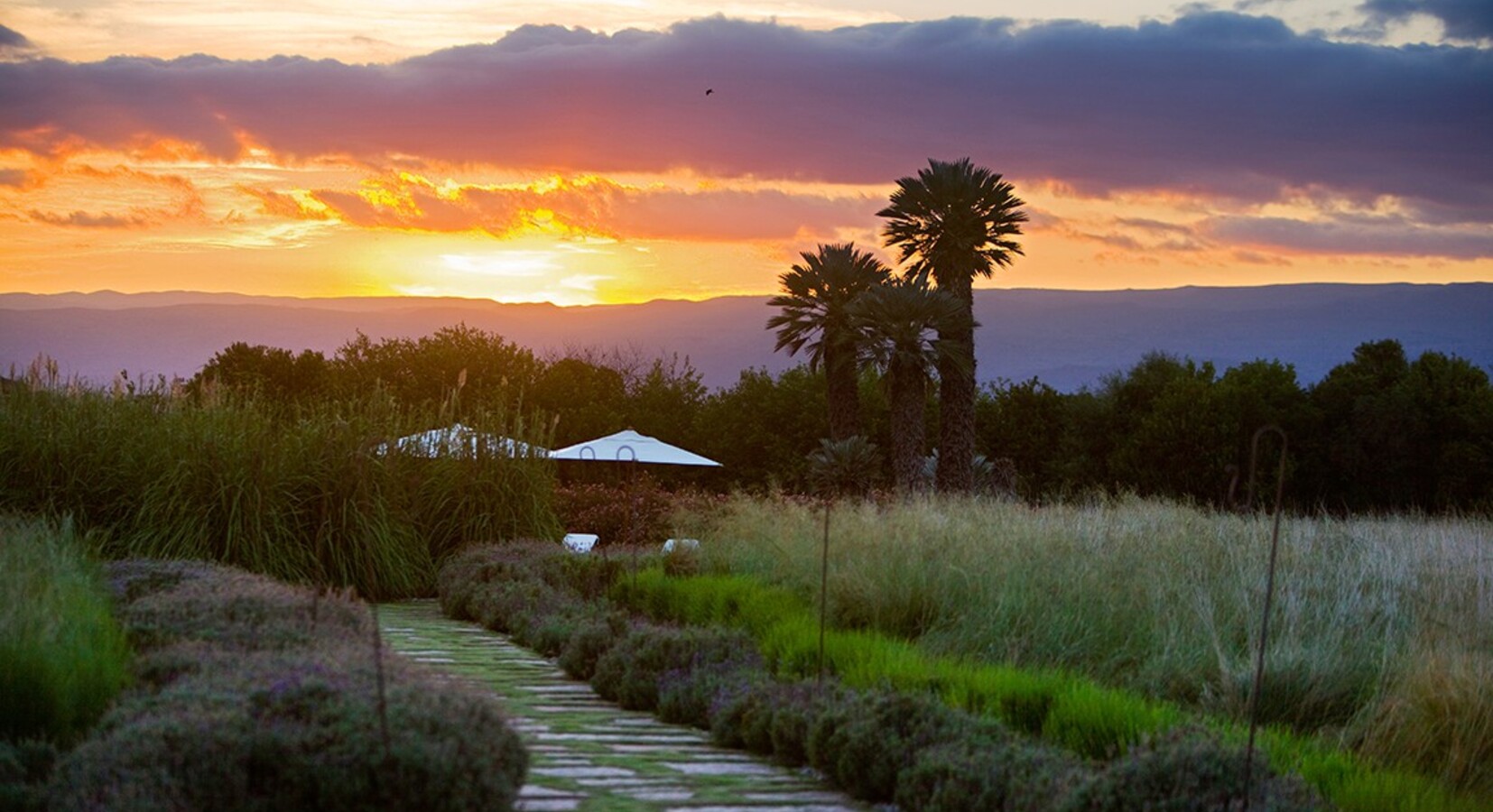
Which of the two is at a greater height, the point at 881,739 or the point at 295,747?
the point at 295,747

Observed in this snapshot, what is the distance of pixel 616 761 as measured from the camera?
5180 millimetres

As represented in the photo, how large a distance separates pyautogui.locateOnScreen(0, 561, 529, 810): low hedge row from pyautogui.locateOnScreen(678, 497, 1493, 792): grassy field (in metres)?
3.64

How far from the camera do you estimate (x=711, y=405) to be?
33.2 meters

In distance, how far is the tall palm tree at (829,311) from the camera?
23.7 metres

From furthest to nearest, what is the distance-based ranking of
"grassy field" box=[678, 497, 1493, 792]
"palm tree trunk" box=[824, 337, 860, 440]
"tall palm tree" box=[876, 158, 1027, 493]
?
"palm tree trunk" box=[824, 337, 860, 440] → "tall palm tree" box=[876, 158, 1027, 493] → "grassy field" box=[678, 497, 1493, 792]

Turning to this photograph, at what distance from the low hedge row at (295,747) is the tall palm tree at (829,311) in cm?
1939

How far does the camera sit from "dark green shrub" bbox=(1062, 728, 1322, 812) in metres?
3.94

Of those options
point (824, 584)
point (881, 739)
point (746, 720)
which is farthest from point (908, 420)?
point (881, 739)

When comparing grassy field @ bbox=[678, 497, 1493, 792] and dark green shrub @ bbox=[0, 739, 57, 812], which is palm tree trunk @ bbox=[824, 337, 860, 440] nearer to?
grassy field @ bbox=[678, 497, 1493, 792]

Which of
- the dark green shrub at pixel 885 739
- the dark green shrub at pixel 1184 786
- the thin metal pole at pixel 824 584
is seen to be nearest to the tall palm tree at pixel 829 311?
the thin metal pole at pixel 824 584

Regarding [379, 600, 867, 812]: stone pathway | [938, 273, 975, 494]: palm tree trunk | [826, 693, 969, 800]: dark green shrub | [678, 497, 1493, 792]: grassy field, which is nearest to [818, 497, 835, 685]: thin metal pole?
[678, 497, 1493, 792]: grassy field

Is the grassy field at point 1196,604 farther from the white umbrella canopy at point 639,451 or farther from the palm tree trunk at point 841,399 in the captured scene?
the palm tree trunk at point 841,399

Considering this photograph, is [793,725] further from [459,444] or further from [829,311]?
[829,311]

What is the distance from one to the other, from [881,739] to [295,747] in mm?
2064
